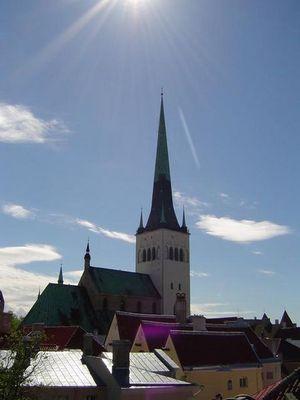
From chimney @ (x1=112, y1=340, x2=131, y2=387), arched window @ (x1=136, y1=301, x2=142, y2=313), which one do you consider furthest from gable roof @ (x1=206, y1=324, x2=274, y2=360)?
arched window @ (x1=136, y1=301, x2=142, y2=313)

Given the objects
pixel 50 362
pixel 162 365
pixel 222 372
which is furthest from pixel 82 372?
pixel 222 372

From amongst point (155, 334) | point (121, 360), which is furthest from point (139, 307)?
point (121, 360)

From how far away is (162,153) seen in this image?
95.5 metres

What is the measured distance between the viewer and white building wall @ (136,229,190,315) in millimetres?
87250

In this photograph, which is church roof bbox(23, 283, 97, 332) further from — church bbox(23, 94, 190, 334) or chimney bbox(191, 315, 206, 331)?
chimney bbox(191, 315, 206, 331)

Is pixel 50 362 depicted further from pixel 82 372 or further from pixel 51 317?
pixel 51 317

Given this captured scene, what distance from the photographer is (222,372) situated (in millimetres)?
36500

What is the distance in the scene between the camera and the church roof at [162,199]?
91.8 metres

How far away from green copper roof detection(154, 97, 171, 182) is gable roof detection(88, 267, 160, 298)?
18.0 metres

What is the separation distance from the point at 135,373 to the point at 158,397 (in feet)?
6.50

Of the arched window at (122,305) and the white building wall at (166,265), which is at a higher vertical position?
the white building wall at (166,265)

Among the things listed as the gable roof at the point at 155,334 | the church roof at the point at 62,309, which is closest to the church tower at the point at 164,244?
the church roof at the point at 62,309

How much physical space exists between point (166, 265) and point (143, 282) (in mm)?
4943

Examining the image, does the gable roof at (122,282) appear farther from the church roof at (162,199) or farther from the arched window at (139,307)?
the church roof at (162,199)
